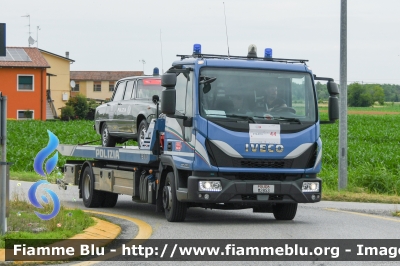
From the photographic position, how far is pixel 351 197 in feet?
68.7

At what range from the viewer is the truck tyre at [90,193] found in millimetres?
17750

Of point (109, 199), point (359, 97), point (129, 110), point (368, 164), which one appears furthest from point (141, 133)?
point (359, 97)

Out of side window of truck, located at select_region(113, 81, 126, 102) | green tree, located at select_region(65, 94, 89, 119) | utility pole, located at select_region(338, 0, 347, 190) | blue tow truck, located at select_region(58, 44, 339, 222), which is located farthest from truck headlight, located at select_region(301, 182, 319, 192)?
green tree, located at select_region(65, 94, 89, 119)

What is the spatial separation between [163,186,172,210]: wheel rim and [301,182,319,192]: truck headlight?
2.22m

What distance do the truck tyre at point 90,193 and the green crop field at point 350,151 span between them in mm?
7689

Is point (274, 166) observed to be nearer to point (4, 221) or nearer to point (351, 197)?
point (4, 221)

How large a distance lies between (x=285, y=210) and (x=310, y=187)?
1.21m

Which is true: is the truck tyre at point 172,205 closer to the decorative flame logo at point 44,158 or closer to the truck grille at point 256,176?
the truck grille at point 256,176

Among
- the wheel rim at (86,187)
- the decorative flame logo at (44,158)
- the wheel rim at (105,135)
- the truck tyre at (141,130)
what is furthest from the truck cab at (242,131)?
the wheel rim at (105,135)

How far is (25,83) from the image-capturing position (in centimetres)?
7306

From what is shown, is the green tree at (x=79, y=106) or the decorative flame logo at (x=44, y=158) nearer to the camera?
the decorative flame logo at (x=44, y=158)

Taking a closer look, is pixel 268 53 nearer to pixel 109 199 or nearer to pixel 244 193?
pixel 244 193

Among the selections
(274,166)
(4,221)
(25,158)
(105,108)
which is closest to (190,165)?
(274,166)

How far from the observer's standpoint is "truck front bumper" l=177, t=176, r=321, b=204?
1346 centimetres
